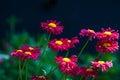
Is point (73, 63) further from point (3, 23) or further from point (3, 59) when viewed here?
→ point (3, 23)

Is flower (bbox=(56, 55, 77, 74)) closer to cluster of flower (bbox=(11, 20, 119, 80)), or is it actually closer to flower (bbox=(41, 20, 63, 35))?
cluster of flower (bbox=(11, 20, 119, 80))

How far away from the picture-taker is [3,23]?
626 centimetres

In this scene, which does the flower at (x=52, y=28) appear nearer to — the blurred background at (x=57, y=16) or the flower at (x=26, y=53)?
the flower at (x=26, y=53)

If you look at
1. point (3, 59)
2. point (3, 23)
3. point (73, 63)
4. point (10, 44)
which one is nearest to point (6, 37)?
point (3, 23)

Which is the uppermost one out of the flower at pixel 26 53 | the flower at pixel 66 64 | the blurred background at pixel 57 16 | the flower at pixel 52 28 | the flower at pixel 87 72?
the blurred background at pixel 57 16

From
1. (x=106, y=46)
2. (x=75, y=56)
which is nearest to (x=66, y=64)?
(x=75, y=56)

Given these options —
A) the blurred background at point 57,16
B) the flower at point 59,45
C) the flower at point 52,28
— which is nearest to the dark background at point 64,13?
the blurred background at point 57,16

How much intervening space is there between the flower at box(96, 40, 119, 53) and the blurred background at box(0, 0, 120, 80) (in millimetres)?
2998

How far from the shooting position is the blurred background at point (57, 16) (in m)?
5.97

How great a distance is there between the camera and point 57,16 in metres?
6.13

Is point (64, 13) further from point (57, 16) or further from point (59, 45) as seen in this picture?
point (59, 45)

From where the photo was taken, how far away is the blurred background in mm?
5973

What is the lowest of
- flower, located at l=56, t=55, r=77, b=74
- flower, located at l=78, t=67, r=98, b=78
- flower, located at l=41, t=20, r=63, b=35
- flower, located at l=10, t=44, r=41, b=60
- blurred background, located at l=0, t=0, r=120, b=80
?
flower, located at l=78, t=67, r=98, b=78

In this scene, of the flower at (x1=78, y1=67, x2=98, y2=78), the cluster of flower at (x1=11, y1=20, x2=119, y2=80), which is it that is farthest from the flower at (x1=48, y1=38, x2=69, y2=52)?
the flower at (x1=78, y1=67, x2=98, y2=78)
